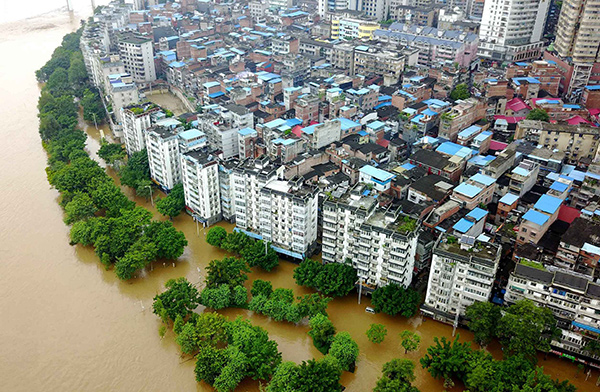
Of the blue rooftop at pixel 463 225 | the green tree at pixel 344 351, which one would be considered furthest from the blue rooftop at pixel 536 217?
the green tree at pixel 344 351

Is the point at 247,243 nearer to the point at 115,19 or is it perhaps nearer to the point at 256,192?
the point at 256,192

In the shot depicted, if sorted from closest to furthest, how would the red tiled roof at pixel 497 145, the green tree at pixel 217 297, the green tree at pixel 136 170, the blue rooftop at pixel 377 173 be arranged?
the green tree at pixel 217 297
the blue rooftop at pixel 377 173
the green tree at pixel 136 170
the red tiled roof at pixel 497 145

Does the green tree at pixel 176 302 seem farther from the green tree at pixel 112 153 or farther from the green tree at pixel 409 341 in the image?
the green tree at pixel 112 153

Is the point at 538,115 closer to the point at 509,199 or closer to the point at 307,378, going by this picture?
the point at 509,199

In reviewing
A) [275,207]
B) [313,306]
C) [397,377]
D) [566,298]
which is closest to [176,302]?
[313,306]

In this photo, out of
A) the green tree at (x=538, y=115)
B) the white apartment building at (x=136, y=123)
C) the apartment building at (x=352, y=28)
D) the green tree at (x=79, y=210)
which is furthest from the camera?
the apartment building at (x=352, y=28)
